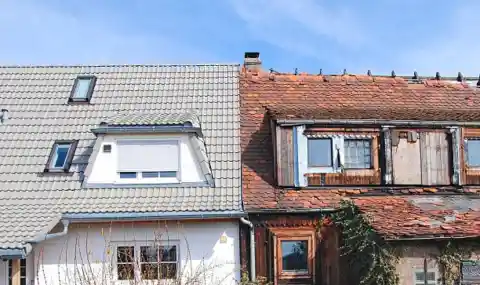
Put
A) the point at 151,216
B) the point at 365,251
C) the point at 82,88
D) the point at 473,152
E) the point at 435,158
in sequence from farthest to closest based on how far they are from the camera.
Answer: the point at 82,88 < the point at 473,152 < the point at 435,158 < the point at 151,216 < the point at 365,251

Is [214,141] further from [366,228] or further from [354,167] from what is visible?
[366,228]

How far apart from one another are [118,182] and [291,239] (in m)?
4.42

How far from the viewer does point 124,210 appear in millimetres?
15844

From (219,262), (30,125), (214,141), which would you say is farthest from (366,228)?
(30,125)

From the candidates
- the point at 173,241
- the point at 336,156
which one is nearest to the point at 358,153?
the point at 336,156

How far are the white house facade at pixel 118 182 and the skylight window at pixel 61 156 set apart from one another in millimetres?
27

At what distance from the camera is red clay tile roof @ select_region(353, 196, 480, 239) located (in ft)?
46.7

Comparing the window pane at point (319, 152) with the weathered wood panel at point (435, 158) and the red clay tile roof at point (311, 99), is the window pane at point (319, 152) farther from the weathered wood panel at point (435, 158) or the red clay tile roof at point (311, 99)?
the weathered wood panel at point (435, 158)

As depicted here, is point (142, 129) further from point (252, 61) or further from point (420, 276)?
point (420, 276)

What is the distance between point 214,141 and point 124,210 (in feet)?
10.9

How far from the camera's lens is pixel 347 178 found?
17.3 metres

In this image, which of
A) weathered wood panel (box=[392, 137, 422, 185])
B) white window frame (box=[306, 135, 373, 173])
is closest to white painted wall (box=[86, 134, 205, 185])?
white window frame (box=[306, 135, 373, 173])

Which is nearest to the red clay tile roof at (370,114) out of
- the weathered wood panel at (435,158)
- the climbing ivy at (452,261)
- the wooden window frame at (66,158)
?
the weathered wood panel at (435,158)

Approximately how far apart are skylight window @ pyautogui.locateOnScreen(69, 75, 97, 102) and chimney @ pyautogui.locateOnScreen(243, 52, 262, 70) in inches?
183
